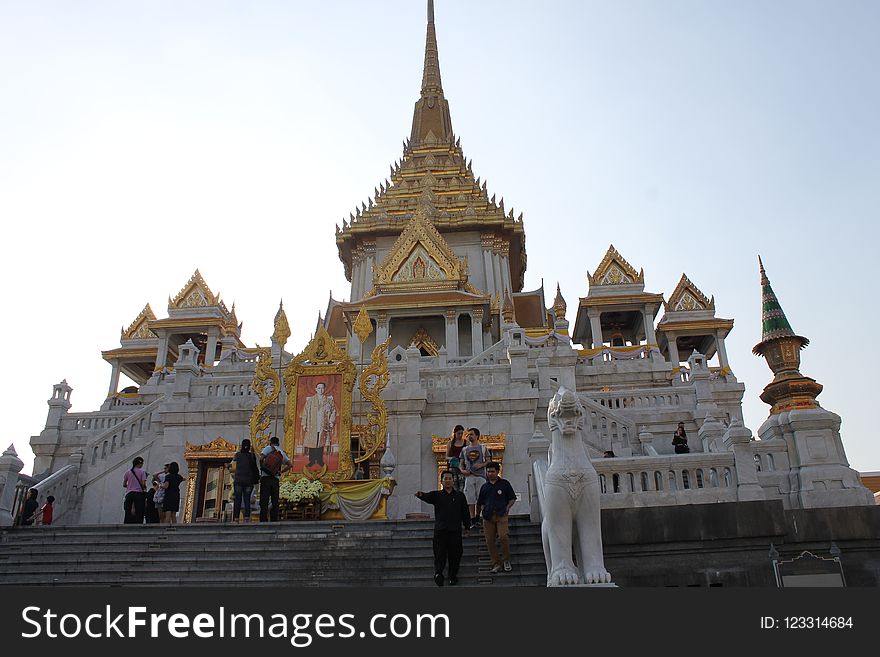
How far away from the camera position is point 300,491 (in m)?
15.2

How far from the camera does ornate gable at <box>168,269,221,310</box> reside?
1449 inches

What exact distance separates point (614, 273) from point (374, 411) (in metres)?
21.9

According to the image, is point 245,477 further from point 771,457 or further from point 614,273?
point 614,273

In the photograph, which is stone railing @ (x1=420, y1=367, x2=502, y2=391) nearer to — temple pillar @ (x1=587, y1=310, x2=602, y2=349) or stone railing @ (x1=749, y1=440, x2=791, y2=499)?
stone railing @ (x1=749, y1=440, x2=791, y2=499)

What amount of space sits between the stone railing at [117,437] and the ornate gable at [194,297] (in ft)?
59.0

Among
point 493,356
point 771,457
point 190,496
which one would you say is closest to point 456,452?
point 771,457

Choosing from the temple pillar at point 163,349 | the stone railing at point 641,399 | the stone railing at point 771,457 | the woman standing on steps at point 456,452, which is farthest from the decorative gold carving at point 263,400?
the temple pillar at point 163,349

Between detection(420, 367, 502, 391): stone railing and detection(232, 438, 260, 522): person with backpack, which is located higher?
detection(420, 367, 502, 391): stone railing

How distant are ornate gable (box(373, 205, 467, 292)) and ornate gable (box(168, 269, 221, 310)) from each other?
32.5 feet

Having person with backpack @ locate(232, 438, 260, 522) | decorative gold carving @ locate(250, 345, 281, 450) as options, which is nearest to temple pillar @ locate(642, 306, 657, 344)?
decorative gold carving @ locate(250, 345, 281, 450)

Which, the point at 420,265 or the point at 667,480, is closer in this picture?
the point at 667,480

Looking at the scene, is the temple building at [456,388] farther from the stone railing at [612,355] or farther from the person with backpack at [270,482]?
the person with backpack at [270,482]

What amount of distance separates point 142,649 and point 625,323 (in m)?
34.5

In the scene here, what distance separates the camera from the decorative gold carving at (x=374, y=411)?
16.6 meters
